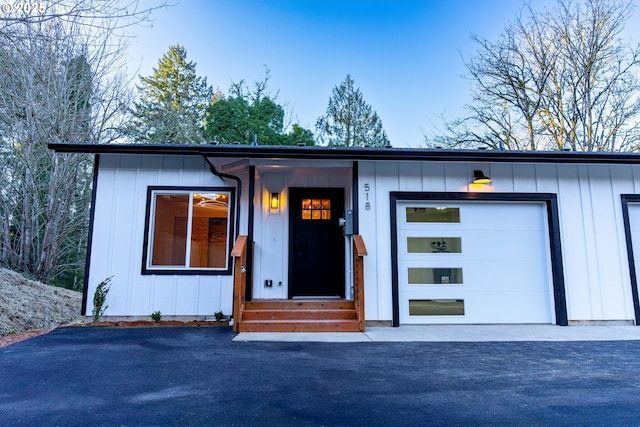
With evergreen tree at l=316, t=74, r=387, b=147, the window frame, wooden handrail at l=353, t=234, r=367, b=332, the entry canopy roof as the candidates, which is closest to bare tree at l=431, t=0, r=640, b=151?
evergreen tree at l=316, t=74, r=387, b=147

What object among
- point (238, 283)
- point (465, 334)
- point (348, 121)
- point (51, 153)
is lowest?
point (465, 334)

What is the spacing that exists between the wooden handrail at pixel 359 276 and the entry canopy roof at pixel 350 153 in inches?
51.0

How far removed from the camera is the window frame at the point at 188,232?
5293mm

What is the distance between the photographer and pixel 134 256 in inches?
208

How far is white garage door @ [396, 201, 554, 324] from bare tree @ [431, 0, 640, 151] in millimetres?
7734

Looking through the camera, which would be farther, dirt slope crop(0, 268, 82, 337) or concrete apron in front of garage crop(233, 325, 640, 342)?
dirt slope crop(0, 268, 82, 337)

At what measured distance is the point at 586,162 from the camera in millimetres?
5281

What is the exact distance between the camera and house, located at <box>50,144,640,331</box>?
5148 millimetres

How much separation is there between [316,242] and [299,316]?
4.79 feet

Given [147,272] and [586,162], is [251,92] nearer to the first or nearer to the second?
[147,272]

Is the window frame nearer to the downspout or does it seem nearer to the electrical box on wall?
the downspout

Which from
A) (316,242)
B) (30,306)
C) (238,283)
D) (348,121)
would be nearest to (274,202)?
(316,242)

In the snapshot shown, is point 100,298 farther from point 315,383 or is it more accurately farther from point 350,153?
point 350,153

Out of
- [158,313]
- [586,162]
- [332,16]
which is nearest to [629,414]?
[586,162]
